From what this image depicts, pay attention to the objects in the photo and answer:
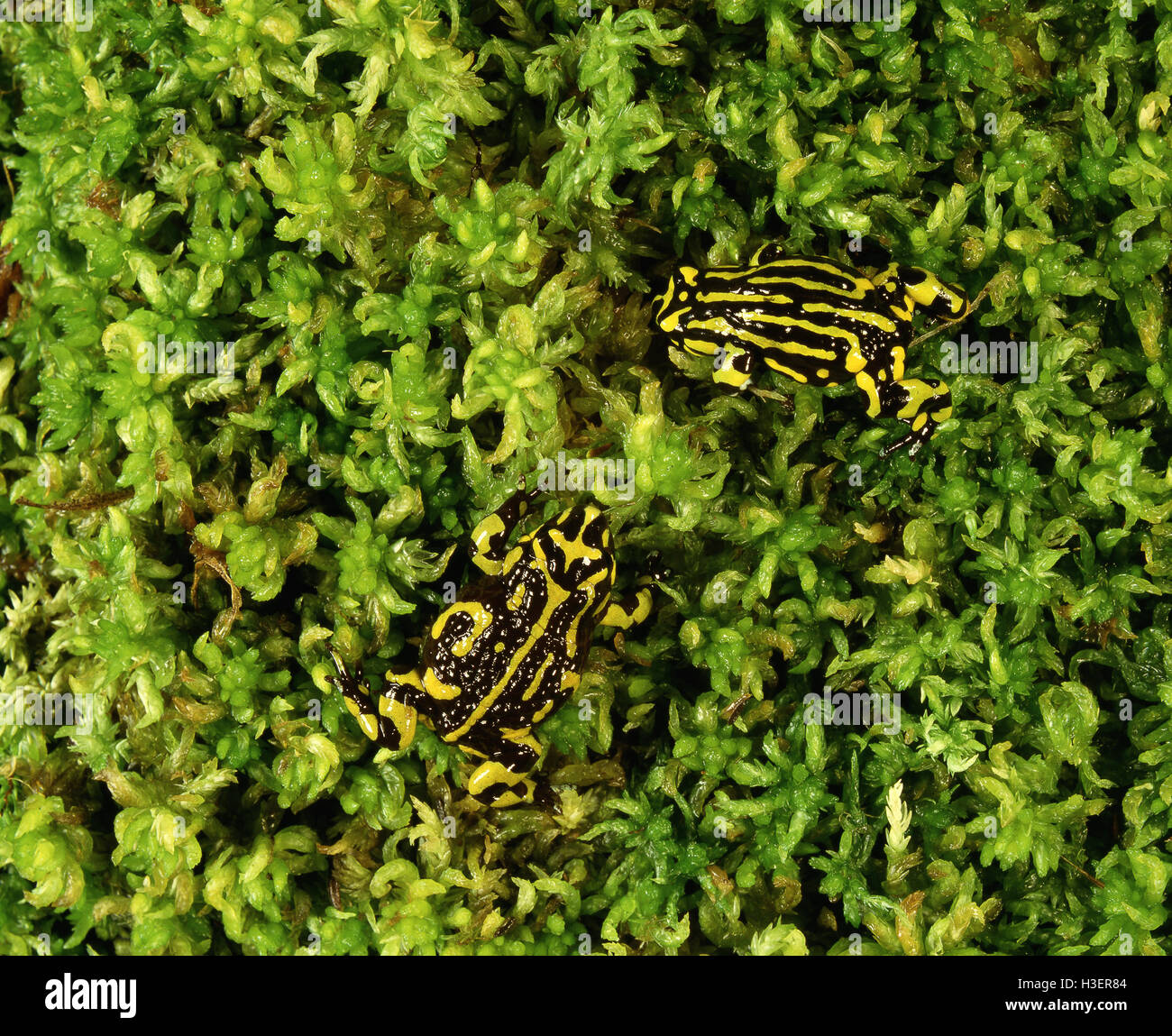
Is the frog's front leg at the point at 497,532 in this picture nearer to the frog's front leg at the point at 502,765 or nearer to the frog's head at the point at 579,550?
the frog's head at the point at 579,550

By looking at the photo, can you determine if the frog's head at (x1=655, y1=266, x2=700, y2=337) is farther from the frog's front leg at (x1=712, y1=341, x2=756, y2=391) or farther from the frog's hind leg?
the frog's hind leg

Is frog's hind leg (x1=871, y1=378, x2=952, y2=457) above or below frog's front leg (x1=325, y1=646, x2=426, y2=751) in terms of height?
above

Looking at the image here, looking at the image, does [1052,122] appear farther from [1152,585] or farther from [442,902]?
[442,902]

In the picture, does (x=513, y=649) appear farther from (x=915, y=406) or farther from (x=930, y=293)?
(x=930, y=293)

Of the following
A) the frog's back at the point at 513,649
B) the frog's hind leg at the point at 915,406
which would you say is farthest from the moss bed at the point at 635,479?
the frog's back at the point at 513,649

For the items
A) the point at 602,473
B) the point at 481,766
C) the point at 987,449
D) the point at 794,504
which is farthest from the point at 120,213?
the point at 987,449

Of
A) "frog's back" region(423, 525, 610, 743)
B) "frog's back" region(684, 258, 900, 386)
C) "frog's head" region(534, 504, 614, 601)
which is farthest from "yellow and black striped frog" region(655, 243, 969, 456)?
"frog's back" region(423, 525, 610, 743)

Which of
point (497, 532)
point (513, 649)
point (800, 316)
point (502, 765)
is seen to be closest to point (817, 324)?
point (800, 316)
